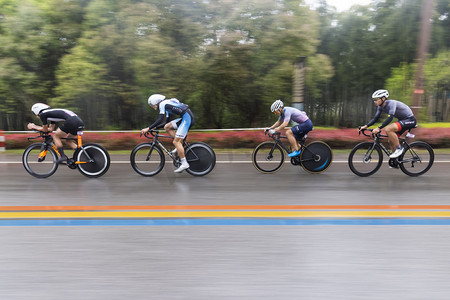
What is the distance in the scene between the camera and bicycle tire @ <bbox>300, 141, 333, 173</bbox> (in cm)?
831

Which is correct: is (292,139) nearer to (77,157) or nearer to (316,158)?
(316,158)

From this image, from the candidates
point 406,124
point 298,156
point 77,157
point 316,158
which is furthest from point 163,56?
point 406,124

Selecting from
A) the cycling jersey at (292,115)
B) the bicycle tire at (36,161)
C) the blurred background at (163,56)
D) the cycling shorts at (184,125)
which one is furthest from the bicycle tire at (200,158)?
the blurred background at (163,56)

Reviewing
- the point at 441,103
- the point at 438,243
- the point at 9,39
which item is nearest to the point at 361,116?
the point at 441,103

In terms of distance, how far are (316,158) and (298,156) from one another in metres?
0.38

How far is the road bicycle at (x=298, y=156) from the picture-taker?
8312 mm

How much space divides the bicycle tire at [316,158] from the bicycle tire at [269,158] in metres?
0.48

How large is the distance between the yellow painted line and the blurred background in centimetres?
780

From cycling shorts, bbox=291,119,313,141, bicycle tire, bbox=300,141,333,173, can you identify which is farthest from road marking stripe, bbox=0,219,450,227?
cycling shorts, bbox=291,119,313,141

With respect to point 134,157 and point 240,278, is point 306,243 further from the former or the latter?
point 134,157

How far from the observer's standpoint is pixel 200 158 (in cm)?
803

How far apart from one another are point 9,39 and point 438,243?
16874 mm

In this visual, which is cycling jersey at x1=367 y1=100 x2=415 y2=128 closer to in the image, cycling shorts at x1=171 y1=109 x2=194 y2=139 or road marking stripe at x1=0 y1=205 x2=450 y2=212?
road marking stripe at x1=0 y1=205 x2=450 y2=212

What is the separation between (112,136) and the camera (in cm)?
1328
